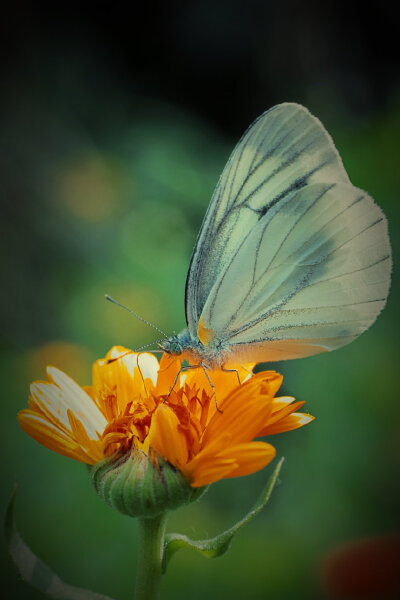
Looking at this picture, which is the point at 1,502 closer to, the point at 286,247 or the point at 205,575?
the point at 205,575

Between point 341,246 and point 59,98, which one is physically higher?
point 59,98

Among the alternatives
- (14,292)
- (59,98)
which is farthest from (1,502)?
(59,98)

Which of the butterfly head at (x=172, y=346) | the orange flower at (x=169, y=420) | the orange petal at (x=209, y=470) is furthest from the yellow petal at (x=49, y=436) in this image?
the butterfly head at (x=172, y=346)

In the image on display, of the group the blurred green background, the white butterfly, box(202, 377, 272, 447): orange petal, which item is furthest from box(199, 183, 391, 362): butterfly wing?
the blurred green background

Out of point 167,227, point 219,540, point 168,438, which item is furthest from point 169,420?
point 167,227

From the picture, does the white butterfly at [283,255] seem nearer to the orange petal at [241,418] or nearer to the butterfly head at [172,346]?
the butterfly head at [172,346]

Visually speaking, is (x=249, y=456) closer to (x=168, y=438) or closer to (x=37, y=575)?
(x=168, y=438)

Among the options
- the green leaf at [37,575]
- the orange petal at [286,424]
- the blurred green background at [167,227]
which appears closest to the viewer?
the green leaf at [37,575]
